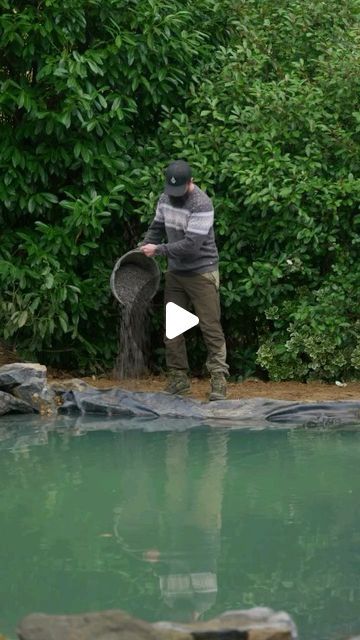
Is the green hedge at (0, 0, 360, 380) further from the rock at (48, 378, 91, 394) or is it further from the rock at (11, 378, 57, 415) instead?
the rock at (11, 378, 57, 415)

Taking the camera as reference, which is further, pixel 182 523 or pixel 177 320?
pixel 177 320

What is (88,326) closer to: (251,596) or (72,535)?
(72,535)

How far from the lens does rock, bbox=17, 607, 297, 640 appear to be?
147 inches

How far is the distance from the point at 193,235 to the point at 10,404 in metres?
1.74

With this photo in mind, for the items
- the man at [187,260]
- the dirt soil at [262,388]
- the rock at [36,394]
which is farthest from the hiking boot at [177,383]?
the rock at [36,394]

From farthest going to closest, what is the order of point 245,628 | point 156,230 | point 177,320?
point 177,320 → point 156,230 → point 245,628

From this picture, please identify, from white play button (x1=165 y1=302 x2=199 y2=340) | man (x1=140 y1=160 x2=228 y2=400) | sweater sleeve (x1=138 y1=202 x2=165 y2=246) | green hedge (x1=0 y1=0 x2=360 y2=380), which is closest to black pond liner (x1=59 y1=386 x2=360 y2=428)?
man (x1=140 y1=160 x2=228 y2=400)

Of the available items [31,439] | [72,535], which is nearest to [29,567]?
[72,535]

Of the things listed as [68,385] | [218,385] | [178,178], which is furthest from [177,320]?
[178,178]

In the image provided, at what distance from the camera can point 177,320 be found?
29.0ft

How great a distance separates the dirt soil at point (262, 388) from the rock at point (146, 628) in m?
4.74

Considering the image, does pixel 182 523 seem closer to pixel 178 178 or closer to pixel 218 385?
pixel 218 385

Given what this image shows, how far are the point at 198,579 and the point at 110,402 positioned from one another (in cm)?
359

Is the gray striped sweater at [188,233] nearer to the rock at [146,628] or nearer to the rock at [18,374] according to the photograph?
the rock at [18,374]
